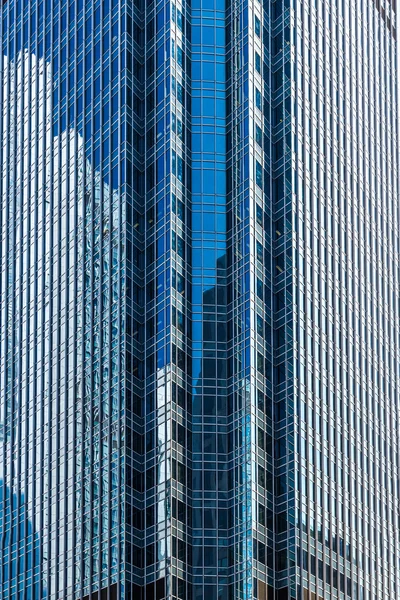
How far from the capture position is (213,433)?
373 feet

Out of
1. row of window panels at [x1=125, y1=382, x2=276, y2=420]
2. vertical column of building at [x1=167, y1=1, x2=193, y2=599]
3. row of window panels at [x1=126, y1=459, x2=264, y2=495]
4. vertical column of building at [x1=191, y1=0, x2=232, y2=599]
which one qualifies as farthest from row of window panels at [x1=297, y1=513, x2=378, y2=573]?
vertical column of building at [x1=167, y1=1, x2=193, y2=599]

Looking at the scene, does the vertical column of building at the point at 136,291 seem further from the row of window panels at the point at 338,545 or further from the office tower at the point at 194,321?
the row of window panels at the point at 338,545

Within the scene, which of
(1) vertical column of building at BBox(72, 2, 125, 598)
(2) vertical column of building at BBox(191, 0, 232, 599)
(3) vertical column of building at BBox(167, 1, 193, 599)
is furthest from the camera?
(1) vertical column of building at BBox(72, 2, 125, 598)

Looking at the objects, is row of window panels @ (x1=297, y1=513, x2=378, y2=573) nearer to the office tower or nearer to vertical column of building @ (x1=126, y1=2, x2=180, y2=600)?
the office tower

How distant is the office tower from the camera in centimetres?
11150

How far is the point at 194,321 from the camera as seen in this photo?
4594 inches

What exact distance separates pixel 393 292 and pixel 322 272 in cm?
2124

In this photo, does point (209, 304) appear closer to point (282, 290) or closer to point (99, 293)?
point (282, 290)

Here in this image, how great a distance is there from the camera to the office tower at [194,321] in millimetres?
111500

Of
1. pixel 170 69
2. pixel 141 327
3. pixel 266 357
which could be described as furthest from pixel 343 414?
pixel 170 69

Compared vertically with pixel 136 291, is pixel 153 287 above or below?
above

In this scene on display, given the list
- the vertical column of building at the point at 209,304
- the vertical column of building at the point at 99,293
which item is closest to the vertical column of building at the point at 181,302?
the vertical column of building at the point at 209,304

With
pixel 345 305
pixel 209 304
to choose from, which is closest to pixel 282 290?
pixel 209 304

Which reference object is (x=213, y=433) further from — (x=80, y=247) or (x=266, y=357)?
(x=80, y=247)
